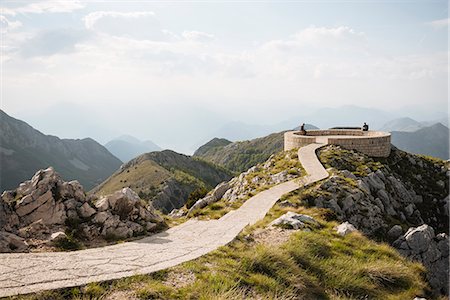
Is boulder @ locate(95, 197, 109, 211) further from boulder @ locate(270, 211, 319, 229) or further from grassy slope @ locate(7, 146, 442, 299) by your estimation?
boulder @ locate(270, 211, 319, 229)

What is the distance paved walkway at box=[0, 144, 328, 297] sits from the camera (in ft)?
29.6

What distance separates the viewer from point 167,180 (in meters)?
131

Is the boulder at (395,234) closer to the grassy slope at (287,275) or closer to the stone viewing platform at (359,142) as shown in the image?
the grassy slope at (287,275)

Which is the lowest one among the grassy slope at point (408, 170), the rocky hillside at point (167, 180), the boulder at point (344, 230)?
the rocky hillside at point (167, 180)

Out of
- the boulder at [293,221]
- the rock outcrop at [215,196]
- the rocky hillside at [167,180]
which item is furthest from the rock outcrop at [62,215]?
the rocky hillside at [167,180]

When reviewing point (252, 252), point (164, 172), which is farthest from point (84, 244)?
point (164, 172)

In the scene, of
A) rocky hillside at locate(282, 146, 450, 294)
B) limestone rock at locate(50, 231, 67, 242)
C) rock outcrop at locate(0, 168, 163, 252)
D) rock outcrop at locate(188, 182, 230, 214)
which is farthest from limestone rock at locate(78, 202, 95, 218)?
rocky hillside at locate(282, 146, 450, 294)

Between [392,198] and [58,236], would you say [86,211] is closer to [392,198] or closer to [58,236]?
[58,236]

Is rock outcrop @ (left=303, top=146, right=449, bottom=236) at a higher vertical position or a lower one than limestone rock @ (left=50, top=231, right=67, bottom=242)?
lower

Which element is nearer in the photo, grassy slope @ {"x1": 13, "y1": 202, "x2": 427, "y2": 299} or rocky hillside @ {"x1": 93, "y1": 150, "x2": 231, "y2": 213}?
grassy slope @ {"x1": 13, "y1": 202, "x2": 427, "y2": 299}

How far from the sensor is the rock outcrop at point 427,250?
56.6 ft

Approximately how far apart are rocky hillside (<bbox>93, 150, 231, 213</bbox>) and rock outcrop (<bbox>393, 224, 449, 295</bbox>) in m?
74.3

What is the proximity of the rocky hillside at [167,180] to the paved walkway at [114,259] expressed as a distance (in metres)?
75.2

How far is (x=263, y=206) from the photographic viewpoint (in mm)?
21188
